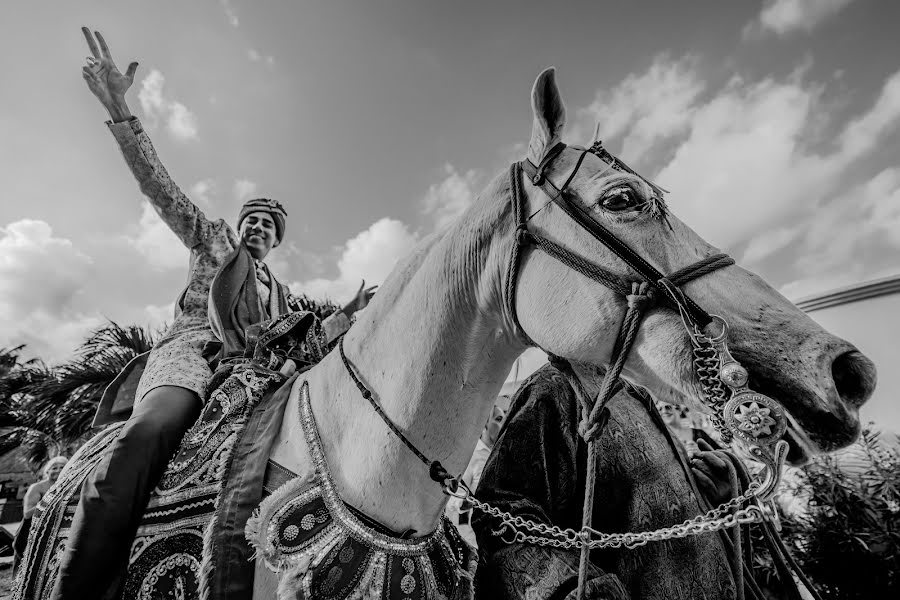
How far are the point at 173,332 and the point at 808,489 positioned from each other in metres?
6.74

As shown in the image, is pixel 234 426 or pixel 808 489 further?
pixel 808 489

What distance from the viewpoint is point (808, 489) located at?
5141 millimetres

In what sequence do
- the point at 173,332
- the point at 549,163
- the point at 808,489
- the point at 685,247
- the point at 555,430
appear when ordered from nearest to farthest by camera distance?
the point at 685,247 → the point at 549,163 → the point at 555,430 → the point at 173,332 → the point at 808,489

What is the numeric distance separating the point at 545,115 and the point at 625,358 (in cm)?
97

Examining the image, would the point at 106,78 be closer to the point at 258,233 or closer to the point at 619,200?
the point at 258,233

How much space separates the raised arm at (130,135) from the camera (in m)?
2.40

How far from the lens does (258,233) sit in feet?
9.75

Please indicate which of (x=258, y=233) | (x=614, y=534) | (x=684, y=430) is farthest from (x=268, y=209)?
(x=684, y=430)

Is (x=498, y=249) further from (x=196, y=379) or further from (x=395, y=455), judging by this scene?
(x=196, y=379)

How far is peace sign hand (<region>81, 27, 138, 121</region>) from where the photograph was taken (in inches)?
93.7

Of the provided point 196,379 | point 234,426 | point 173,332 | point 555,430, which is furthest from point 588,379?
point 173,332

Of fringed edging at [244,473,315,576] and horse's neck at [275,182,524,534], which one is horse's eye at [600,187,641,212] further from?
fringed edging at [244,473,315,576]

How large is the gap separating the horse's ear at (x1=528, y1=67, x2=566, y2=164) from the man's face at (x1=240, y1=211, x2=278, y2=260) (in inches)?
80.9

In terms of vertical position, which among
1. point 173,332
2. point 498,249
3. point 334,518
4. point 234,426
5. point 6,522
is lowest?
point 334,518
